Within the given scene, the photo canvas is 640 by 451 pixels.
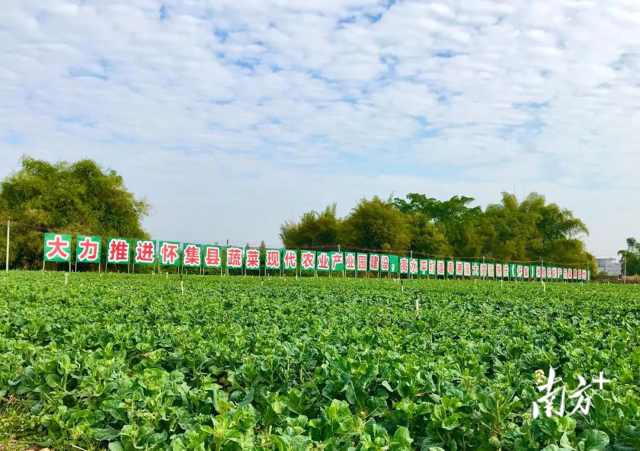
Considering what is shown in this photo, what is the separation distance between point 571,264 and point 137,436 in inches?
2579

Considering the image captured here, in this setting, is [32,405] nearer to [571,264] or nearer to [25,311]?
[25,311]

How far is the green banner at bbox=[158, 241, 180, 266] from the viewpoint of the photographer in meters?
28.1

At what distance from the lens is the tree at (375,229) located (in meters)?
43.7

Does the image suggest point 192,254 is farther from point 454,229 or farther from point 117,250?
point 454,229

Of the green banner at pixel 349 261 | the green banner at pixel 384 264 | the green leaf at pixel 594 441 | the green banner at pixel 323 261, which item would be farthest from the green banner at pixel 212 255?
the green leaf at pixel 594 441

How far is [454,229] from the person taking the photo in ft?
185

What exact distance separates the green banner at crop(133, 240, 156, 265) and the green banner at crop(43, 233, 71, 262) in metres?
4.18

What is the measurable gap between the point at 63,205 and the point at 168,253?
425 inches

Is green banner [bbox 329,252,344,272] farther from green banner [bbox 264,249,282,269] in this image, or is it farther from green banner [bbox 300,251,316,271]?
green banner [bbox 264,249,282,269]

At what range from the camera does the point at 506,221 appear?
62438mm

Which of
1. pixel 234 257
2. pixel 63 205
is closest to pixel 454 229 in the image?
pixel 234 257

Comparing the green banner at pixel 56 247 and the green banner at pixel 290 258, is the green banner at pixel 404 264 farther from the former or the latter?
the green banner at pixel 56 247

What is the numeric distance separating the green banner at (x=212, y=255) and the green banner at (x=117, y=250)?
4.20 m

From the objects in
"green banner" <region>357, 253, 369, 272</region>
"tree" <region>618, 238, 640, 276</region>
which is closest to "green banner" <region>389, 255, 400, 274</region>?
"green banner" <region>357, 253, 369, 272</region>
